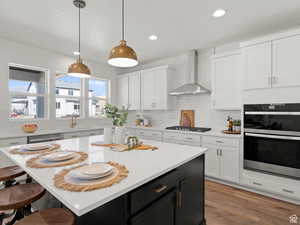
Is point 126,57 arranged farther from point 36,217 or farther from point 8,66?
point 8,66

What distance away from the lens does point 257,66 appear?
97.6 inches

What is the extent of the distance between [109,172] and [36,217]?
0.59m

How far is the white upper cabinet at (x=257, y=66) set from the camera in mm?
2379

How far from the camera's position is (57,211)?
1.12 m

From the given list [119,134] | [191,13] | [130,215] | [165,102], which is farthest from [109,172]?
[165,102]

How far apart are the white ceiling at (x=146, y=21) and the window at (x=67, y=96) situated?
3.01 feet

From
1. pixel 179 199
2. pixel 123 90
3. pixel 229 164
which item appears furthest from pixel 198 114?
pixel 179 199

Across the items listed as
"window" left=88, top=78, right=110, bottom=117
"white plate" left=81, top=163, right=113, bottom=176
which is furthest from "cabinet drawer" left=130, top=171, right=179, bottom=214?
"window" left=88, top=78, right=110, bottom=117

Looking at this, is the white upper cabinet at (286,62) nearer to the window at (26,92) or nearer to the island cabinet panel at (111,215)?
the island cabinet panel at (111,215)

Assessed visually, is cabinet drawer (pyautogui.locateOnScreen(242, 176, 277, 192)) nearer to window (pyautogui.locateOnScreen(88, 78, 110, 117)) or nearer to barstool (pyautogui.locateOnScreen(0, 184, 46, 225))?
barstool (pyautogui.locateOnScreen(0, 184, 46, 225))

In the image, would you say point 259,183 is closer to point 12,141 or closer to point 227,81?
point 227,81

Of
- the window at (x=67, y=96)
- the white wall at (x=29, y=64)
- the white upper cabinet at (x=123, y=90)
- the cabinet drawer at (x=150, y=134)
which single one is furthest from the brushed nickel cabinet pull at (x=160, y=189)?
the white upper cabinet at (x=123, y=90)

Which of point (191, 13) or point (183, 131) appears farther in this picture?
point (183, 131)

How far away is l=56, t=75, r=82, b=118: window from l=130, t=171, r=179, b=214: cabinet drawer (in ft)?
12.0
